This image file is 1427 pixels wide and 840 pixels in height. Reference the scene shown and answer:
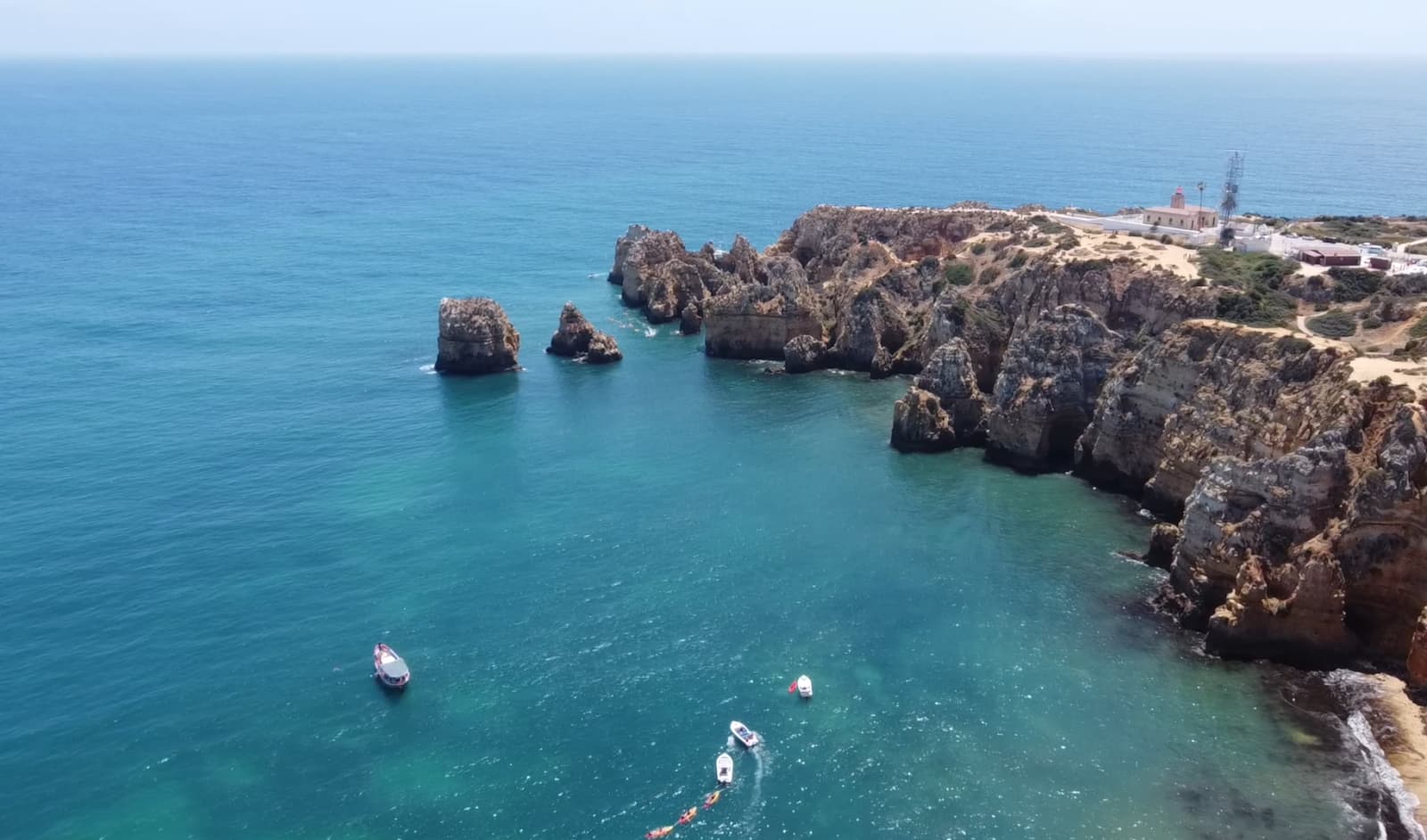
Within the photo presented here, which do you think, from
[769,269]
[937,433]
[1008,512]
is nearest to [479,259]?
[769,269]

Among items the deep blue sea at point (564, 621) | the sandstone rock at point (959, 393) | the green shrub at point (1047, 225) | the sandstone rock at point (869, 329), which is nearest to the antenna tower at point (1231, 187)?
the green shrub at point (1047, 225)

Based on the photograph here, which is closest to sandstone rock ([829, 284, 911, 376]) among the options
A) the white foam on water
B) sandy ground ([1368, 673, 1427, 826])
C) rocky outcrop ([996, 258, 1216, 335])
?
rocky outcrop ([996, 258, 1216, 335])

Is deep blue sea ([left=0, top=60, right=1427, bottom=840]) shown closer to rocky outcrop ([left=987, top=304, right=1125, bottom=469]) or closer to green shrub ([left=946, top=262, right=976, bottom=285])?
rocky outcrop ([left=987, top=304, right=1125, bottom=469])

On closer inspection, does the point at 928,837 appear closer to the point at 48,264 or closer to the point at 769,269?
the point at 769,269

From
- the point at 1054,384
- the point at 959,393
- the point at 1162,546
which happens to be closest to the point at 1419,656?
the point at 1162,546

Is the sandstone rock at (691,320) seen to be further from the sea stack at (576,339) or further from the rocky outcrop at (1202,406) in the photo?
the rocky outcrop at (1202,406)

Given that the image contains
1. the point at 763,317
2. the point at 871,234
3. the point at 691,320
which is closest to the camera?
the point at 763,317

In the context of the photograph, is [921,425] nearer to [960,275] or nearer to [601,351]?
[960,275]
